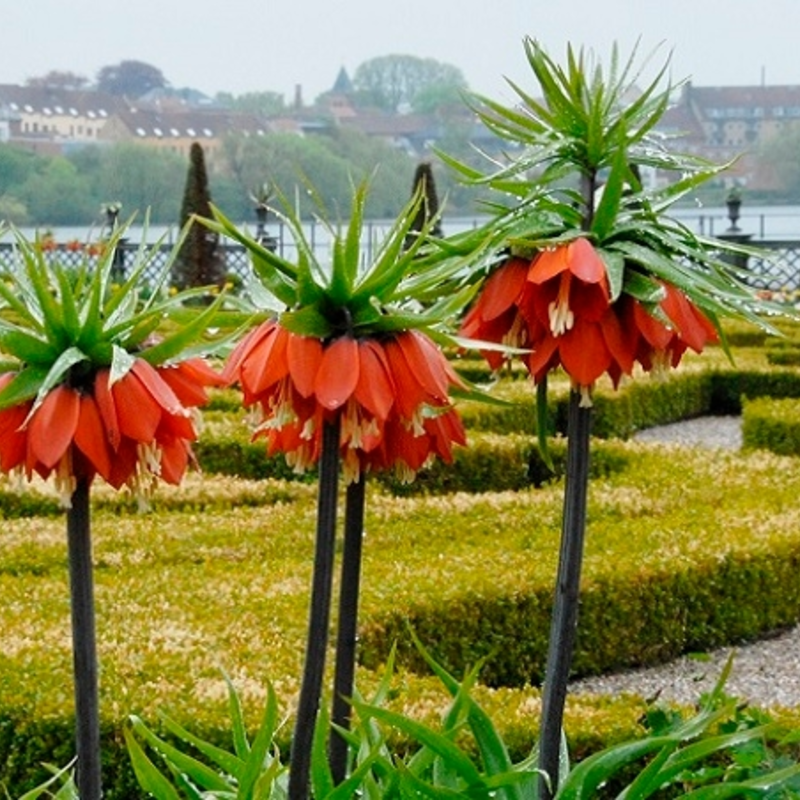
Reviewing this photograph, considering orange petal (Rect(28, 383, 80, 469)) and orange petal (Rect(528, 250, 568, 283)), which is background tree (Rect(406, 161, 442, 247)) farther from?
orange petal (Rect(28, 383, 80, 469))

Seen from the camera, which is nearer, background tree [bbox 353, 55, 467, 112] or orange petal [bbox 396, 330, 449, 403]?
orange petal [bbox 396, 330, 449, 403]

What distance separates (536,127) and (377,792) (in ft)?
2.65

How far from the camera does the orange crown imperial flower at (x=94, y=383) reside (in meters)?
1.75

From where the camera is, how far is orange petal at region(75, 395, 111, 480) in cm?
175

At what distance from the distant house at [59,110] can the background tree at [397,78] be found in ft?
30.1

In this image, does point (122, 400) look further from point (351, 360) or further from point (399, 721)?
point (399, 721)

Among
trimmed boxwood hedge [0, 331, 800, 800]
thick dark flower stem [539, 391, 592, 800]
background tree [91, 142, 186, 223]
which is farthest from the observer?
background tree [91, 142, 186, 223]

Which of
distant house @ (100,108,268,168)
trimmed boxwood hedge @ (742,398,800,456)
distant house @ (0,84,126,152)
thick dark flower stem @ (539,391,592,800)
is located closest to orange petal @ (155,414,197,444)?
thick dark flower stem @ (539,391,592,800)

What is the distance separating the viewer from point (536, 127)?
204 centimetres

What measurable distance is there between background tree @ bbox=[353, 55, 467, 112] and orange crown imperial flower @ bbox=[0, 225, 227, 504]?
2182 inches

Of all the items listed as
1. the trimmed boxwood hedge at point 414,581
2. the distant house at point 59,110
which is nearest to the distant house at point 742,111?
the distant house at point 59,110

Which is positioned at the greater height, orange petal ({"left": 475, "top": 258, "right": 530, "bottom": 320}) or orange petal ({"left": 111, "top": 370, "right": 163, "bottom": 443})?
orange petal ({"left": 475, "top": 258, "right": 530, "bottom": 320})

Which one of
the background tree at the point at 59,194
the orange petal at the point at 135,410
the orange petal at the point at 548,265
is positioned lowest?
the background tree at the point at 59,194

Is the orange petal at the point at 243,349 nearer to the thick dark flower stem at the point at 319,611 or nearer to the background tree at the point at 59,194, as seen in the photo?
the thick dark flower stem at the point at 319,611
